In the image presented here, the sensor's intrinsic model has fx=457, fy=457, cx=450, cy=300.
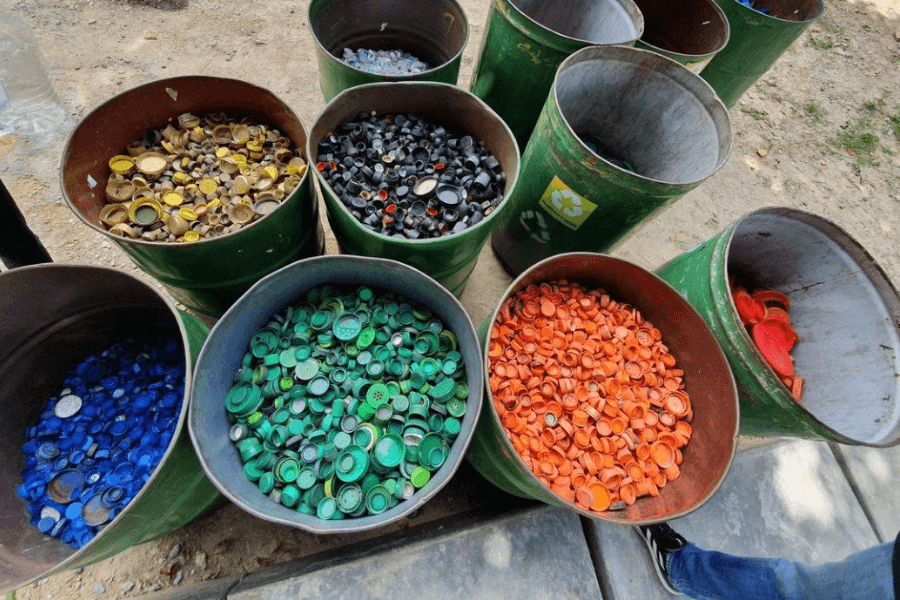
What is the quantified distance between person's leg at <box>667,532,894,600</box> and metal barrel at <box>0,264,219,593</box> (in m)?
2.19

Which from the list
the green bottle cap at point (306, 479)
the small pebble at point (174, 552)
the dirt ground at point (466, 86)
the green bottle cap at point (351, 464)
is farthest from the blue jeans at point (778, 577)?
the small pebble at point (174, 552)

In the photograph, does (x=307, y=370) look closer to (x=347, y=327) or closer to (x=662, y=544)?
(x=347, y=327)

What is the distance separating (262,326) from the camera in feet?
6.61

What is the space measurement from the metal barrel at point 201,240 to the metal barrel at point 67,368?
19cm

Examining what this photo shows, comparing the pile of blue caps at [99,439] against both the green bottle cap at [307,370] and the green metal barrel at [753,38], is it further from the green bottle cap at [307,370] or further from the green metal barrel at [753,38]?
the green metal barrel at [753,38]

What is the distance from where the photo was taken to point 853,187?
4301 mm

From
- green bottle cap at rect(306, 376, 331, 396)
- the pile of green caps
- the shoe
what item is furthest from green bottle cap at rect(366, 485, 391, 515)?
the shoe

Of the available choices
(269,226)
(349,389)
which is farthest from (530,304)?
(269,226)

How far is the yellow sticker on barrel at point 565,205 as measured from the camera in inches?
95.2

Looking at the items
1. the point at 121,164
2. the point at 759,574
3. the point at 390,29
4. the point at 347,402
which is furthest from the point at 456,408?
the point at 390,29

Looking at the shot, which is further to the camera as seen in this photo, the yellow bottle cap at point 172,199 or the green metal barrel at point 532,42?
the green metal barrel at point 532,42

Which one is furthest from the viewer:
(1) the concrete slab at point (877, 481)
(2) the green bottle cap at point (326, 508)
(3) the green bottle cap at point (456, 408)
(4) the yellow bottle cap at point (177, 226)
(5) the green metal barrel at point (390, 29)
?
(5) the green metal barrel at point (390, 29)

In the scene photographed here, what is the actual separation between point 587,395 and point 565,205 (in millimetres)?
1054

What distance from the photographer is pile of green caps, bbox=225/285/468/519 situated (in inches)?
67.1
